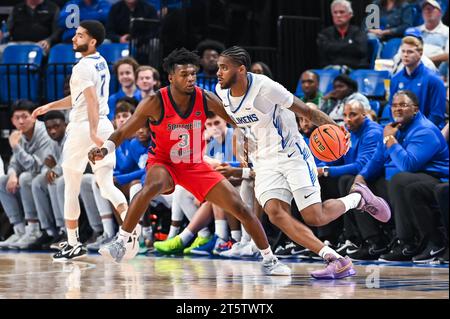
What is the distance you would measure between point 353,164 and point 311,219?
1.79 metres

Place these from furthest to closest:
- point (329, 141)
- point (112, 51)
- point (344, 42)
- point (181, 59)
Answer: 1. point (112, 51)
2. point (344, 42)
3. point (181, 59)
4. point (329, 141)

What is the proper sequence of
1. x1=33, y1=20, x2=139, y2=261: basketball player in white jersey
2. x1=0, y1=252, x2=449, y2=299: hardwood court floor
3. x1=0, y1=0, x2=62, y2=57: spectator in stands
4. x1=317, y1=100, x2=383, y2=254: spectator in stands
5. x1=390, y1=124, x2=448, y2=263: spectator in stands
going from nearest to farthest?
x1=0, y1=252, x2=449, y2=299: hardwood court floor < x1=390, y1=124, x2=448, y2=263: spectator in stands < x1=33, y1=20, x2=139, y2=261: basketball player in white jersey < x1=317, y1=100, x2=383, y2=254: spectator in stands < x1=0, y1=0, x2=62, y2=57: spectator in stands

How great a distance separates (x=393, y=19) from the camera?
1108 centimetres

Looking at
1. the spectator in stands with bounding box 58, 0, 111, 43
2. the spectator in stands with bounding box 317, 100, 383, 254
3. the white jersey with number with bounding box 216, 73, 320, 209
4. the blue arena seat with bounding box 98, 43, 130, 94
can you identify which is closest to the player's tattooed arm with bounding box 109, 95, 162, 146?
the white jersey with number with bounding box 216, 73, 320, 209

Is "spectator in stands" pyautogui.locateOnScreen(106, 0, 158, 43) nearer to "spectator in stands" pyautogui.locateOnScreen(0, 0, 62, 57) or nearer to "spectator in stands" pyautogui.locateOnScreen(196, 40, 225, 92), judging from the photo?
"spectator in stands" pyautogui.locateOnScreen(0, 0, 62, 57)

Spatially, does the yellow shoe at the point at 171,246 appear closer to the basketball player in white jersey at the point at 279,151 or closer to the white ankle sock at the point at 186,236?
the white ankle sock at the point at 186,236

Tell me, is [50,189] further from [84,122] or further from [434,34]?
[434,34]

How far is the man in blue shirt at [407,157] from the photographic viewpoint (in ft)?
27.7

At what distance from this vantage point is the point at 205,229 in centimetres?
989

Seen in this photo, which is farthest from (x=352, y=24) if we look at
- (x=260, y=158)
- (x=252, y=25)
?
(x=260, y=158)

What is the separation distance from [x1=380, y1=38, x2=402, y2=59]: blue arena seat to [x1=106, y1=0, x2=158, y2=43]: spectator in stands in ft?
9.13

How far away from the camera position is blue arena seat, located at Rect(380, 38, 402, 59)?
1082cm

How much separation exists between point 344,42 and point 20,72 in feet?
13.2

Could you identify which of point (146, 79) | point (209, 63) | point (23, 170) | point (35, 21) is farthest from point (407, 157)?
point (35, 21)
